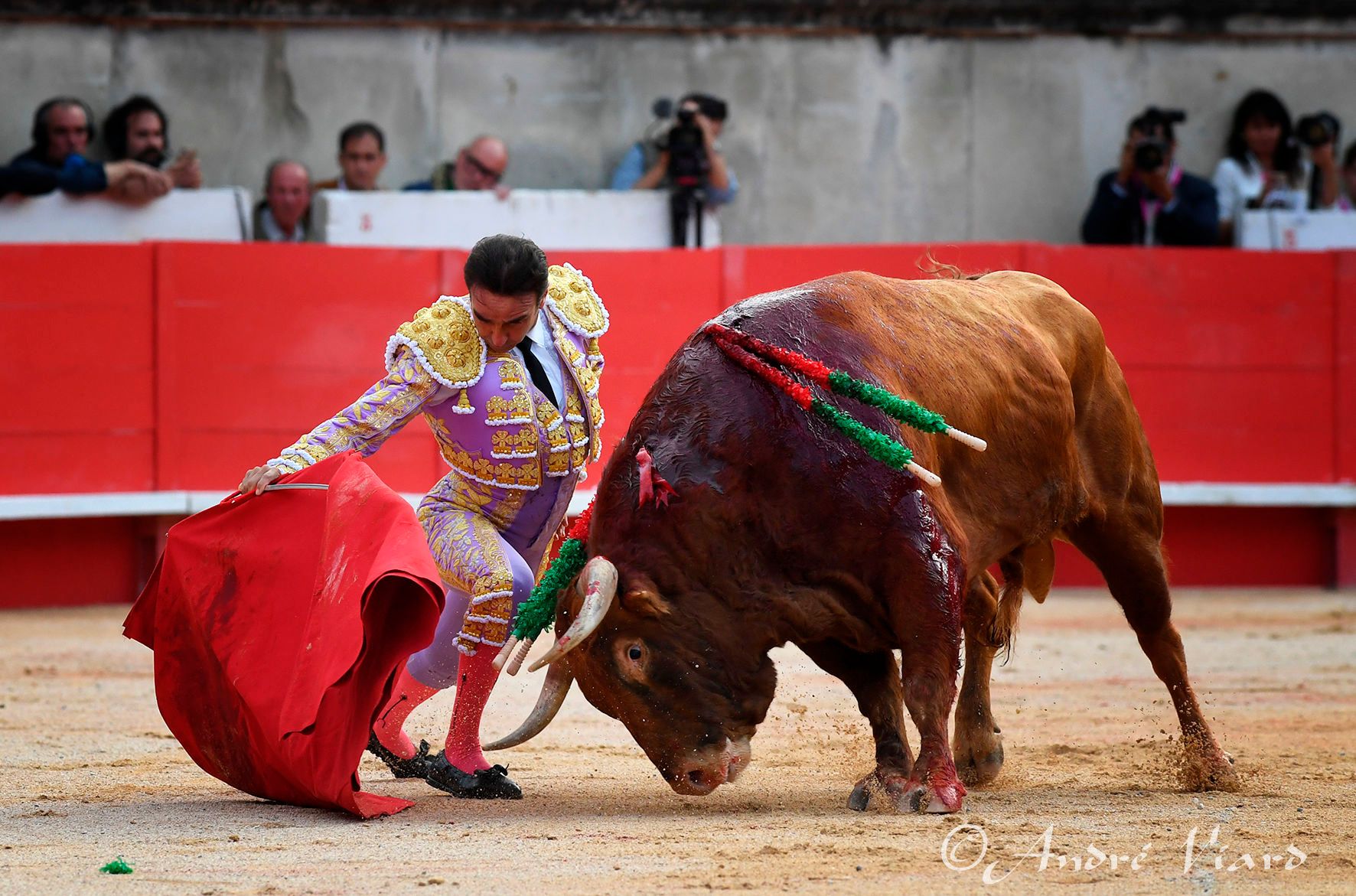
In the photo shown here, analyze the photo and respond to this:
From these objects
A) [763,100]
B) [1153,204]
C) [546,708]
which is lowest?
[546,708]

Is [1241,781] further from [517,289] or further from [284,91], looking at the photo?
[284,91]

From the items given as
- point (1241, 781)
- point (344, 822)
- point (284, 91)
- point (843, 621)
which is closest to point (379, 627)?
point (344, 822)

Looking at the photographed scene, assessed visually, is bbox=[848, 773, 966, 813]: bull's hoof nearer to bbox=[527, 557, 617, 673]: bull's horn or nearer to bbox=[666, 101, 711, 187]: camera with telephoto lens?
bbox=[527, 557, 617, 673]: bull's horn

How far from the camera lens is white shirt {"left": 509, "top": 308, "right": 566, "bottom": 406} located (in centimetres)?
377

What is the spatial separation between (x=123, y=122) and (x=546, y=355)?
16.7ft

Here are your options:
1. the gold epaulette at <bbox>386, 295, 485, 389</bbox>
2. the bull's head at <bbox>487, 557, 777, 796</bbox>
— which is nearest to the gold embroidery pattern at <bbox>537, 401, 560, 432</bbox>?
the gold epaulette at <bbox>386, 295, 485, 389</bbox>

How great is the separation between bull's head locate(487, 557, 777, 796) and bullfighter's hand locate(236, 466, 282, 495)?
671 millimetres

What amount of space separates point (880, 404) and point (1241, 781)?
124cm

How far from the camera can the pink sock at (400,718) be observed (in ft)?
12.8

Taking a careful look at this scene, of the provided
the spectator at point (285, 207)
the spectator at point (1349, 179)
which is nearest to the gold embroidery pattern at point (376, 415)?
the spectator at point (285, 207)

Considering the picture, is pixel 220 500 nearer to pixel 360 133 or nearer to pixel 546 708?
pixel 360 133

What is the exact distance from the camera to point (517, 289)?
3547 mm

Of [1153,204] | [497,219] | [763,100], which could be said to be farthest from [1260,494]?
[497,219]

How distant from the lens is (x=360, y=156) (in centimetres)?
820
